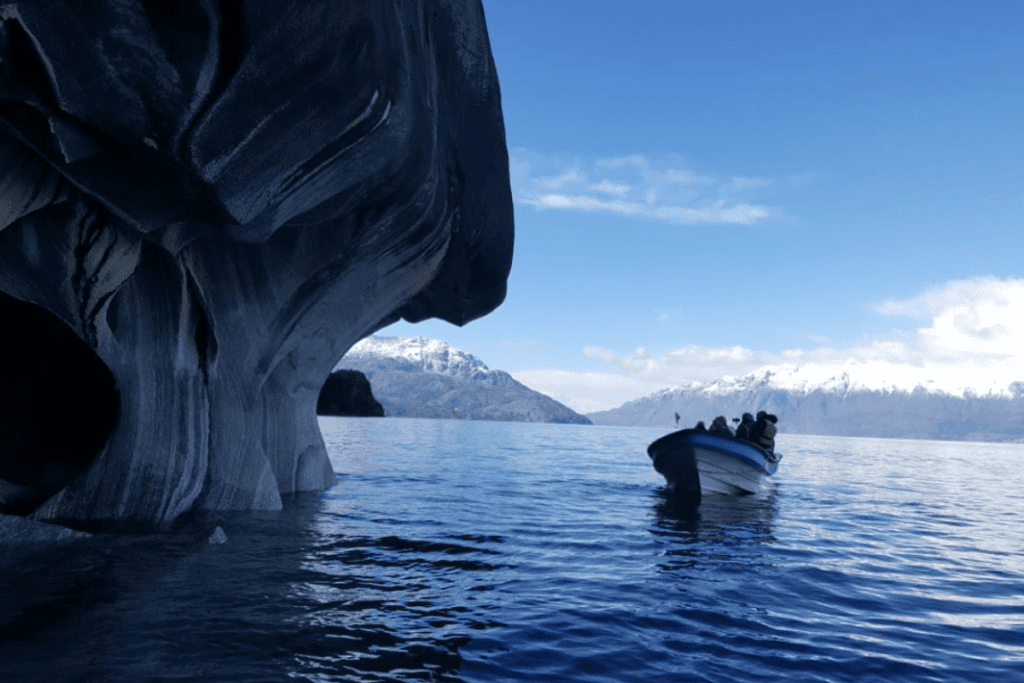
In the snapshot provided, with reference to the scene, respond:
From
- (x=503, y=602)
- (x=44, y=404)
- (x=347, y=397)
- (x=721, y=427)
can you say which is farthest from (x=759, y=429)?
(x=347, y=397)

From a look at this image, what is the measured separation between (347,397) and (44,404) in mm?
97858

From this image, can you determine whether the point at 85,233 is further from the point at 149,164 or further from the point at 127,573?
the point at 127,573

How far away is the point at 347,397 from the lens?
10631cm

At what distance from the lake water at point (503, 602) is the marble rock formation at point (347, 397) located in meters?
94.6

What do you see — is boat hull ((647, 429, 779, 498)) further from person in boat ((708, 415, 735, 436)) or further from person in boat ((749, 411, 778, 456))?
person in boat ((749, 411, 778, 456))

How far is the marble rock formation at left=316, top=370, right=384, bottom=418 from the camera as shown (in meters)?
106

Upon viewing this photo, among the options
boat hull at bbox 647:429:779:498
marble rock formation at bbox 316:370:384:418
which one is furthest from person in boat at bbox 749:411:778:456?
marble rock formation at bbox 316:370:384:418

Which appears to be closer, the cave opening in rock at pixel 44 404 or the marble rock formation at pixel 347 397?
the cave opening in rock at pixel 44 404

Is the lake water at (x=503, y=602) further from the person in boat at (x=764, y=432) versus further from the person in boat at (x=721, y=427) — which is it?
the person in boat at (x=764, y=432)

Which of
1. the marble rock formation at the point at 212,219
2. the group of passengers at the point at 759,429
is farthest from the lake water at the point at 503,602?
the group of passengers at the point at 759,429

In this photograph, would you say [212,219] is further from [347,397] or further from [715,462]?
[347,397]

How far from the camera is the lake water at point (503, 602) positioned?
17.8ft

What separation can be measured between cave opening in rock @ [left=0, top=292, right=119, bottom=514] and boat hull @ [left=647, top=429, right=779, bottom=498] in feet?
49.5

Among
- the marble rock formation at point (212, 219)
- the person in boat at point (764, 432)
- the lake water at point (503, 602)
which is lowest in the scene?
the lake water at point (503, 602)
